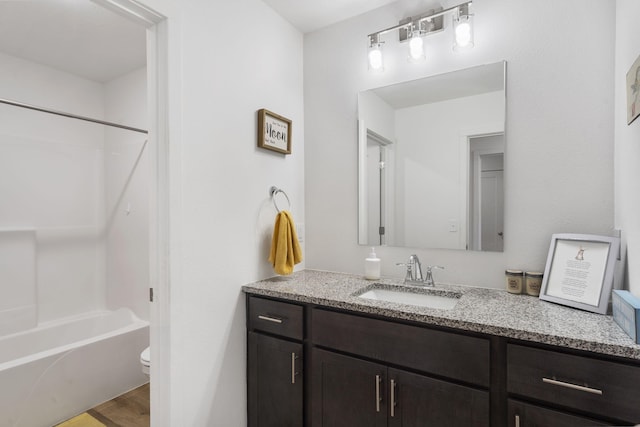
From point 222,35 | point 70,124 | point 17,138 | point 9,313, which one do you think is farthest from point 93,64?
point 9,313

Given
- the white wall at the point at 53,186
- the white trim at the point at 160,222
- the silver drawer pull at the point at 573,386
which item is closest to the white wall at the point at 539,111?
the silver drawer pull at the point at 573,386

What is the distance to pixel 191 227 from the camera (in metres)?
1.46

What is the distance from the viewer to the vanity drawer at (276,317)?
1524 mm

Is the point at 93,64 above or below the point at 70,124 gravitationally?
above

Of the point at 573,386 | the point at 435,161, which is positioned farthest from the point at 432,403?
the point at 435,161

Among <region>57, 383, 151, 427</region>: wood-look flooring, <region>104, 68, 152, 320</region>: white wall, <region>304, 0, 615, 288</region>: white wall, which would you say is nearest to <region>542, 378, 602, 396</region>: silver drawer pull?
<region>304, 0, 615, 288</region>: white wall

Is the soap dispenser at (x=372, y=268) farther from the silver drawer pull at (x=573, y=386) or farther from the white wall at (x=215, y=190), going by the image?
the silver drawer pull at (x=573, y=386)

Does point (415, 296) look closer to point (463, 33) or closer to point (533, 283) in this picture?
point (533, 283)

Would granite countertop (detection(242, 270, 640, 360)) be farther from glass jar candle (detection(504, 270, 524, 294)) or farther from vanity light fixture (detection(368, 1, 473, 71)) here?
vanity light fixture (detection(368, 1, 473, 71))

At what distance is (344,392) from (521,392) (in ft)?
2.22

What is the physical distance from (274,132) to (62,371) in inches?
76.1

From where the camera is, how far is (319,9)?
76.9 inches

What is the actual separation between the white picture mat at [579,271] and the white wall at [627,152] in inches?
3.3

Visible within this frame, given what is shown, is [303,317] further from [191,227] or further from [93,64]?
[93,64]
